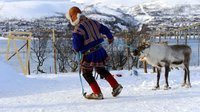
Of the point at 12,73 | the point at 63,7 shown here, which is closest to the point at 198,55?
the point at 12,73

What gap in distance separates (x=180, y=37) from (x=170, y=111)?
51.1 ft

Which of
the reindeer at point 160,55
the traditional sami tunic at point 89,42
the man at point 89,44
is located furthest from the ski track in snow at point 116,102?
the traditional sami tunic at point 89,42

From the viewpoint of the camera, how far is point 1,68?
37.0 feet

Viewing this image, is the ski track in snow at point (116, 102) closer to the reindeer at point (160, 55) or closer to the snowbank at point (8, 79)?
the reindeer at point (160, 55)

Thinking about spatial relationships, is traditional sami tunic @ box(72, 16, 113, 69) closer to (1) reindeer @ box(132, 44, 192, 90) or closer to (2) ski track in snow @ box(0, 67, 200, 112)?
(2) ski track in snow @ box(0, 67, 200, 112)

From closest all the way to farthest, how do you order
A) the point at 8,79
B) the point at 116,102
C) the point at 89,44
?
the point at 116,102, the point at 89,44, the point at 8,79

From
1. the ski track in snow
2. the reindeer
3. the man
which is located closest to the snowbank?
the ski track in snow

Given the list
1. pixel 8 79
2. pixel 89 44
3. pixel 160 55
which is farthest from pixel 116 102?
pixel 8 79

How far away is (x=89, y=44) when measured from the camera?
23.2 ft

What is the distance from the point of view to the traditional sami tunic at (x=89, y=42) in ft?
22.9

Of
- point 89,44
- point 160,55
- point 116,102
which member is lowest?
point 116,102

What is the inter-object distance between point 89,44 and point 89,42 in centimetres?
3

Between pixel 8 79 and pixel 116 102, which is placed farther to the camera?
pixel 8 79

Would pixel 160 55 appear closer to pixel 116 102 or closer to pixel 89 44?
pixel 89 44
